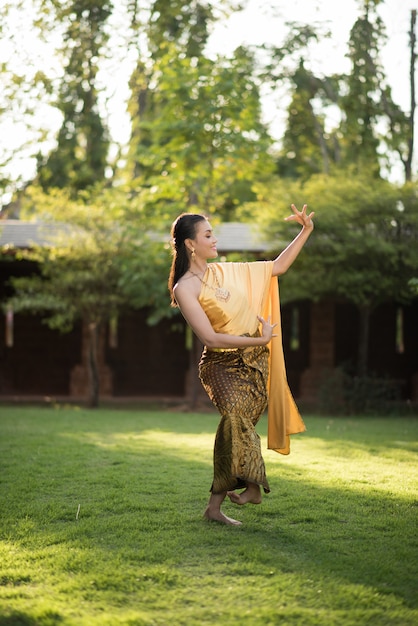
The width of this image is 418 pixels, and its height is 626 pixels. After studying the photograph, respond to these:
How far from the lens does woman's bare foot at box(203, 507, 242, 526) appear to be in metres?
4.71

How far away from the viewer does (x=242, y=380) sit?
475cm

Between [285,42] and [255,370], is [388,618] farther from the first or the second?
[285,42]

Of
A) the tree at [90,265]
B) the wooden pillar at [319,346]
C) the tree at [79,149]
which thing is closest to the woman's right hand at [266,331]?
the tree at [90,265]

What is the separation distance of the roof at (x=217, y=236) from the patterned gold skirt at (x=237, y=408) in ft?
31.6

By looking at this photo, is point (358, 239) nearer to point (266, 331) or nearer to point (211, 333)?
point (266, 331)

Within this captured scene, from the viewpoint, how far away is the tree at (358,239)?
513 inches

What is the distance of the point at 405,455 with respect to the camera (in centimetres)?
812

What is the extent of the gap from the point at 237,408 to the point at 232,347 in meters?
0.43

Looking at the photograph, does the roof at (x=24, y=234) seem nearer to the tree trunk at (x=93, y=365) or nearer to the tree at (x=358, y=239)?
the tree trunk at (x=93, y=365)

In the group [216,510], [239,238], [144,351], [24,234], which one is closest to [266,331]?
[216,510]

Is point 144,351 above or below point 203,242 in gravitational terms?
below

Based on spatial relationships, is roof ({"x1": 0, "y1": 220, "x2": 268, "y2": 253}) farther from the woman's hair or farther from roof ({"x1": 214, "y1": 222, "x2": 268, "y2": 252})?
the woman's hair

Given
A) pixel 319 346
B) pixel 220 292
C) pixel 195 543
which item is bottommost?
pixel 195 543

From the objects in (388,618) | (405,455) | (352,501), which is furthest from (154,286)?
(388,618)
